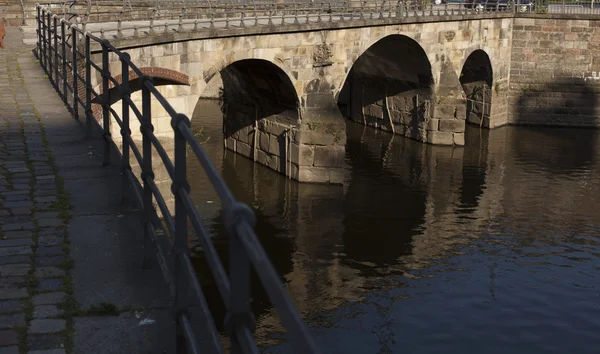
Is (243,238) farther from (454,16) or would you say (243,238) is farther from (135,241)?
(454,16)

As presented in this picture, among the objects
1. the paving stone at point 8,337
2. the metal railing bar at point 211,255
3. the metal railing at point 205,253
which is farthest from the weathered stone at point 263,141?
the metal railing bar at point 211,255

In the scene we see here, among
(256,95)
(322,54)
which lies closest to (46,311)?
(322,54)

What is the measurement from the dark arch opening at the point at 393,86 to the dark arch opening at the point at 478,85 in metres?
5.77

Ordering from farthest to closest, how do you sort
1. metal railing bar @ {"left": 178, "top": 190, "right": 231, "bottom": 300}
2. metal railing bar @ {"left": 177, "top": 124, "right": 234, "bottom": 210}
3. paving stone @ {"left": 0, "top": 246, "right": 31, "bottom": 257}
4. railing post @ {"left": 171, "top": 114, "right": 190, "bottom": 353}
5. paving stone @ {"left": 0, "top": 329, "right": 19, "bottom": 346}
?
paving stone @ {"left": 0, "top": 246, "right": 31, "bottom": 257} → paving stone @ {"left": 0, "top": 329, "right": 19, "bottom": 346} → railing post @ {"left": 171, "top": 114, "right": 190, "bottom": 353} → metal railing bar @ {"left": 178, "top": 190, "right": 231, "bottom": 300} → metal railing bar @ {"left": 177, "top": 124, "right": 234, "bottom": 210}

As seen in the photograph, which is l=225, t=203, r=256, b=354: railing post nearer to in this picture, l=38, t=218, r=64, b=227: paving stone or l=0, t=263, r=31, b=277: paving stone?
l=0, t=263, r=31, b=277: paving stone

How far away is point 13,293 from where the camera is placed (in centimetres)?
501

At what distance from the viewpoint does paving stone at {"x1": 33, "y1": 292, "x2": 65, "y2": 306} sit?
4.85 meters

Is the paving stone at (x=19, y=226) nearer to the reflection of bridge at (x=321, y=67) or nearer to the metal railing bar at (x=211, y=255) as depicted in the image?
the metal railing bar at (x=211, y=255)

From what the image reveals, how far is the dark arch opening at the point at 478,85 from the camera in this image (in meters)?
42.1

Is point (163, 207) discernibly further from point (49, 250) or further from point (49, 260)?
point (49, 250)

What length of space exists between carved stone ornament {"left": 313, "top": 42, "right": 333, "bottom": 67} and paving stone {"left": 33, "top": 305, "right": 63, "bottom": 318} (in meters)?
24.9

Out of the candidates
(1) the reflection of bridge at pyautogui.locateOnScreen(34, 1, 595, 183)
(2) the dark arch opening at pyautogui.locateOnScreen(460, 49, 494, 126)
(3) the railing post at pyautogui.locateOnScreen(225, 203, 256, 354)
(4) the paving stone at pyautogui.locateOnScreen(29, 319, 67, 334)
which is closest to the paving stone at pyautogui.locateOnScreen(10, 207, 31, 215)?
(4) the paving stone at pyautogui.locateOnScreen(29, 319, 67, 334)

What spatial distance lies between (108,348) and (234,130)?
29.1m

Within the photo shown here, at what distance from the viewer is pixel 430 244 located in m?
24.0
